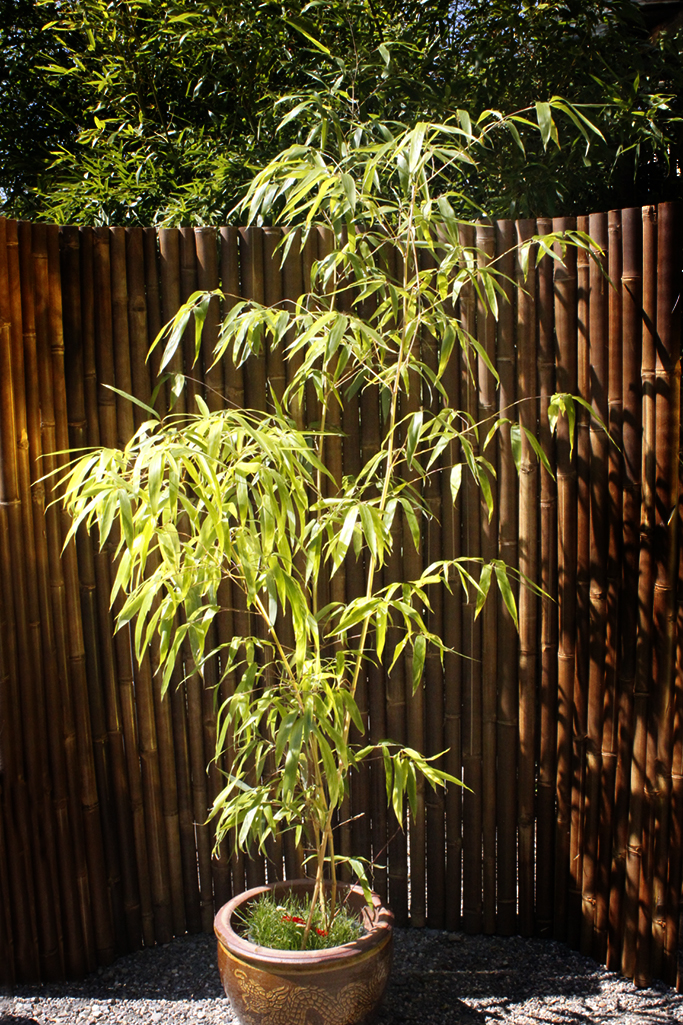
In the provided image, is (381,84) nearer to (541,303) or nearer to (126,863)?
(541,303)

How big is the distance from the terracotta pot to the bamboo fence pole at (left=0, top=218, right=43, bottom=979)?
51 cm

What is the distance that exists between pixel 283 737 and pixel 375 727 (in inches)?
27.3

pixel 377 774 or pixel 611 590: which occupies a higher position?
pixel 611 590

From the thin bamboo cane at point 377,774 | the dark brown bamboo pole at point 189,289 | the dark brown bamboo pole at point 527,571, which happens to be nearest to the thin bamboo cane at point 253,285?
the dark brown bamboo pole at point 189,289

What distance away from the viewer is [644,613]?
6.40 feet

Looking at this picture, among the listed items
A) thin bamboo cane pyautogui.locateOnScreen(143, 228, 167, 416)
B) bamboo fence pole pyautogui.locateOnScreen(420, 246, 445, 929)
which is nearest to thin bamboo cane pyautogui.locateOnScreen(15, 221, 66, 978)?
thin bamboo cane pyautogui.locateOnScreen(143, 228, 167, 416)

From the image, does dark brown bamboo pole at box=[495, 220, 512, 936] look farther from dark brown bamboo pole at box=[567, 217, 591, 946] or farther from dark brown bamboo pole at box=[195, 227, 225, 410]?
dark brown bamboo pole at box=[195, 227, 225, 410]

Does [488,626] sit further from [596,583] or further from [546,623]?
[596,583]

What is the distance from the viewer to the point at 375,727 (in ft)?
7.17

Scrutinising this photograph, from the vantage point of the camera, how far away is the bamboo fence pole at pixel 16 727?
188 cm

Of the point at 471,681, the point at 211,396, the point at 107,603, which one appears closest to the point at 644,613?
the point at 471,681

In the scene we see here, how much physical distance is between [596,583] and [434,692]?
1.61 feet

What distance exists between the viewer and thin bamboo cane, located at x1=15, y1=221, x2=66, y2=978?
1.90 metres

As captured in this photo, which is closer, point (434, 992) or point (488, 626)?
point (434, 992)
